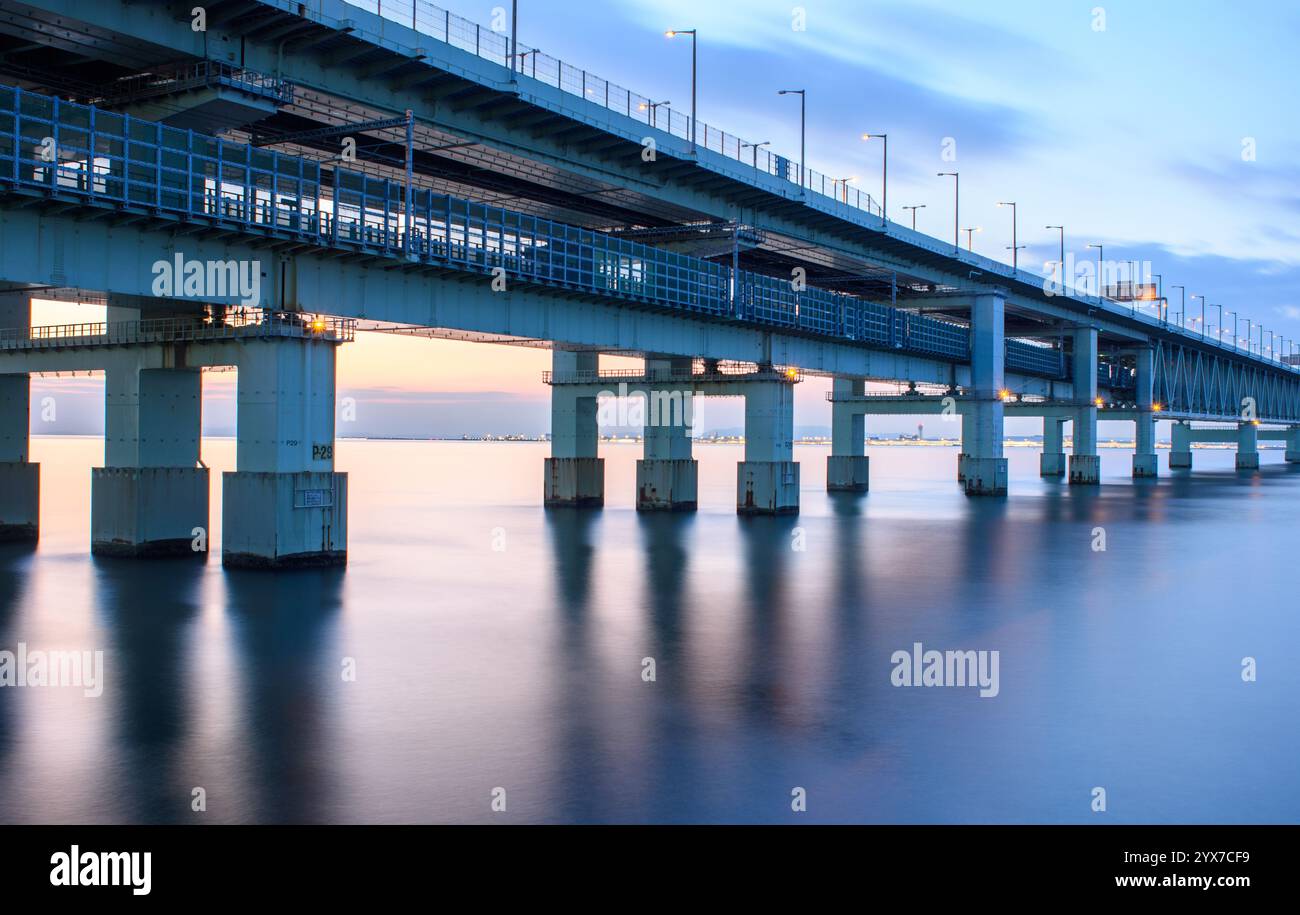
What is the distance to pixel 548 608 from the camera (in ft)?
103

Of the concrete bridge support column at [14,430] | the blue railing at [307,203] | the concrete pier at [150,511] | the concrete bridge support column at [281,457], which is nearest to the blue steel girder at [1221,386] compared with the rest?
the blue railing at [307,203]

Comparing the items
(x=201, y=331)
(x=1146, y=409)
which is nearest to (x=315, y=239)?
(x=201, y=331)

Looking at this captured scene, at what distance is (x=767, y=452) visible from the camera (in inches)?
2522

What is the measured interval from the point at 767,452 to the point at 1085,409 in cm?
6313

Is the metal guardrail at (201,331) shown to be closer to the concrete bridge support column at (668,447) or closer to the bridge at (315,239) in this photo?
the bridge at (315,239)

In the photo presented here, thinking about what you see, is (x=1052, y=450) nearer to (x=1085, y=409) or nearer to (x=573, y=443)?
(x=1085, y=409)

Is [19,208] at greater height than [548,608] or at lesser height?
greater

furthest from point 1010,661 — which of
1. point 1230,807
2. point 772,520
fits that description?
point 772,520

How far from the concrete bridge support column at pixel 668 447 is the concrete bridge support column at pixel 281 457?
32245 millimetres

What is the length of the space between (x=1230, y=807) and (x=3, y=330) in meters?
43.6

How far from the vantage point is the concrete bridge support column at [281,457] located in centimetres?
3494

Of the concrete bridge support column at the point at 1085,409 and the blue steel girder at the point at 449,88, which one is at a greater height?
the blue steel girder at the point at 449,88

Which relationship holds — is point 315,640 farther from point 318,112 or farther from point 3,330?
point 3,330

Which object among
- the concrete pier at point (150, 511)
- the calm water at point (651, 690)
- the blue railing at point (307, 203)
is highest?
the blue railing at point (307, 203)
